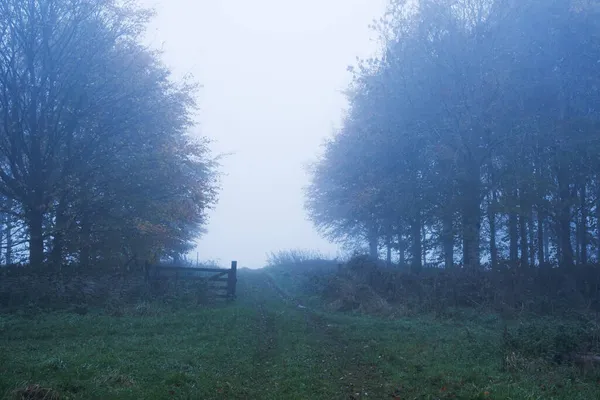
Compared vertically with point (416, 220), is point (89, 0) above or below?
above

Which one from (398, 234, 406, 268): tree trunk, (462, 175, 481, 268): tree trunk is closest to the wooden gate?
(462, 175, 481, 268): tree trunk

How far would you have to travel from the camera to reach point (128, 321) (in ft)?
54.5

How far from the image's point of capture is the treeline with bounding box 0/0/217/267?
2197 cm

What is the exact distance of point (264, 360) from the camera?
1201 centimetres

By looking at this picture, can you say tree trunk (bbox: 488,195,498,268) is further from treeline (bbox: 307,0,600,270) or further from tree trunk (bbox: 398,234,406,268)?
tree trunk (bbox: 398,234,406,268)

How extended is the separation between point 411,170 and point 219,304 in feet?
44.1

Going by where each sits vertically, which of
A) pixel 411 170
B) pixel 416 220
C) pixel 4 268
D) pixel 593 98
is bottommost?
pixel 4 268

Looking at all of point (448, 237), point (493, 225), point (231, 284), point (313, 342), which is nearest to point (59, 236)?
point (231, 284)

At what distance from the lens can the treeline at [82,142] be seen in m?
22.0

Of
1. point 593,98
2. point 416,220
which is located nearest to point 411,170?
point 416,220

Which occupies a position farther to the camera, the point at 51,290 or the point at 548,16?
the point at 548,16

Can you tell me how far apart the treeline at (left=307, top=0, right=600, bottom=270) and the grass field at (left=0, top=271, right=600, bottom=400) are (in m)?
9.00

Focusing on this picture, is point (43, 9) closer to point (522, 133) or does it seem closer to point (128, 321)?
point (128, 321)

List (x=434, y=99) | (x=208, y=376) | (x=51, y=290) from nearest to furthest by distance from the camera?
1. (x=208, y=376)
2. (x=51, y=290)
3. (x=434, y=99)
